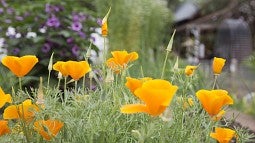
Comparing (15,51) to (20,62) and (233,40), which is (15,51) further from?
(233,40)

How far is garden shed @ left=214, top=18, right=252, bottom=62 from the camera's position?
15922mm

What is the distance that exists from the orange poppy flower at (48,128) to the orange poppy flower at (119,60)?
0.29m

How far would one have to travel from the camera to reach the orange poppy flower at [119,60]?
160 centimetres

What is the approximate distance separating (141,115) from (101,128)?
15 centimetres

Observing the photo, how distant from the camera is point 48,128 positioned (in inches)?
55.3

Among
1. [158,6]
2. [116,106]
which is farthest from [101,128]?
[158,6]

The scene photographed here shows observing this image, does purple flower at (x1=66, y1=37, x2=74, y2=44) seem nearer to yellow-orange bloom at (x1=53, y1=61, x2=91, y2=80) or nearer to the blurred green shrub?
the blurred green shrub

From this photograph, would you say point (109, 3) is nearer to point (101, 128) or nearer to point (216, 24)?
point (101, 128)

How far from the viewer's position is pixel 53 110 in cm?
148

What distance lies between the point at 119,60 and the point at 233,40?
15.0 metres

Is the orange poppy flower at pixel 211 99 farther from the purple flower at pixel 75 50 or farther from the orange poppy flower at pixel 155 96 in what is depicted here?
the purple flower at pixel 75 50

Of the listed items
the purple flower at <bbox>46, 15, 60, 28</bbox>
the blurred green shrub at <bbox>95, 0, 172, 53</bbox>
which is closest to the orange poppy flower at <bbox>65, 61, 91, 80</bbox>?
the purple flower at <bbox>46, 15, 60, 28</bbox>

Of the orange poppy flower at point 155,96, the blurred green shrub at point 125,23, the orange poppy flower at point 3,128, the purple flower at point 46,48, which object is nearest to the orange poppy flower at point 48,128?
the orange poppy flower at point 3,128

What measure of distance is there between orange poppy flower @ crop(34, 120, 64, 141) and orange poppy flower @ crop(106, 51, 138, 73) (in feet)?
0.96
